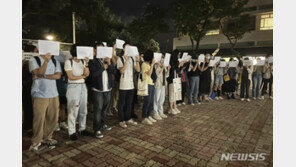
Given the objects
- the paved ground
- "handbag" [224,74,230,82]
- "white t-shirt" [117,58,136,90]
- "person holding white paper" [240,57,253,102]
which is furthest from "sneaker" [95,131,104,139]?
"person holding white paper" [240,57,253,102]

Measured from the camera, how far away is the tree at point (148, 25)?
93.5ft

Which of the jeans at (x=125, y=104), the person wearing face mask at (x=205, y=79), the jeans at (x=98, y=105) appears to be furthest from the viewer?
the person wearing face mask at (x=205, y=79)

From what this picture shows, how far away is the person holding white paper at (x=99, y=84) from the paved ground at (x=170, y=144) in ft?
1.59

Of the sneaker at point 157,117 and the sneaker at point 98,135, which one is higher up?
the sneaker at point 157,117

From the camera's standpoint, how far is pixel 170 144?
14.2 ft

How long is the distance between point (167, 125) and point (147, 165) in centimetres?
227

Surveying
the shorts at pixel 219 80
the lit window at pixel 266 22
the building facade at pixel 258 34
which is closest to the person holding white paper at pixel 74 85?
the shorts at pixel 219 80

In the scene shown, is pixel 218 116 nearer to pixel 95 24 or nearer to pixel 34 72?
pixel 34 72

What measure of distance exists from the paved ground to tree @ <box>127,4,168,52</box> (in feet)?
76.8

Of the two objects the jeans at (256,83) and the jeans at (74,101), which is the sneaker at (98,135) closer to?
the jeans at (74,101)

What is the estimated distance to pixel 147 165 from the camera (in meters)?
3.44

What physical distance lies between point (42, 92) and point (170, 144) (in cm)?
294

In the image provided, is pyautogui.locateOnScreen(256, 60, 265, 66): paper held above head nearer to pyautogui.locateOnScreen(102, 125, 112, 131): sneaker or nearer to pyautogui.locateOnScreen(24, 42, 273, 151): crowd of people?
pyautogui.locateOnScreen(24, 42, 273, 151): crowd of people

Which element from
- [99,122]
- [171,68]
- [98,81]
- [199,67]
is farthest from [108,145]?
[199,67]
